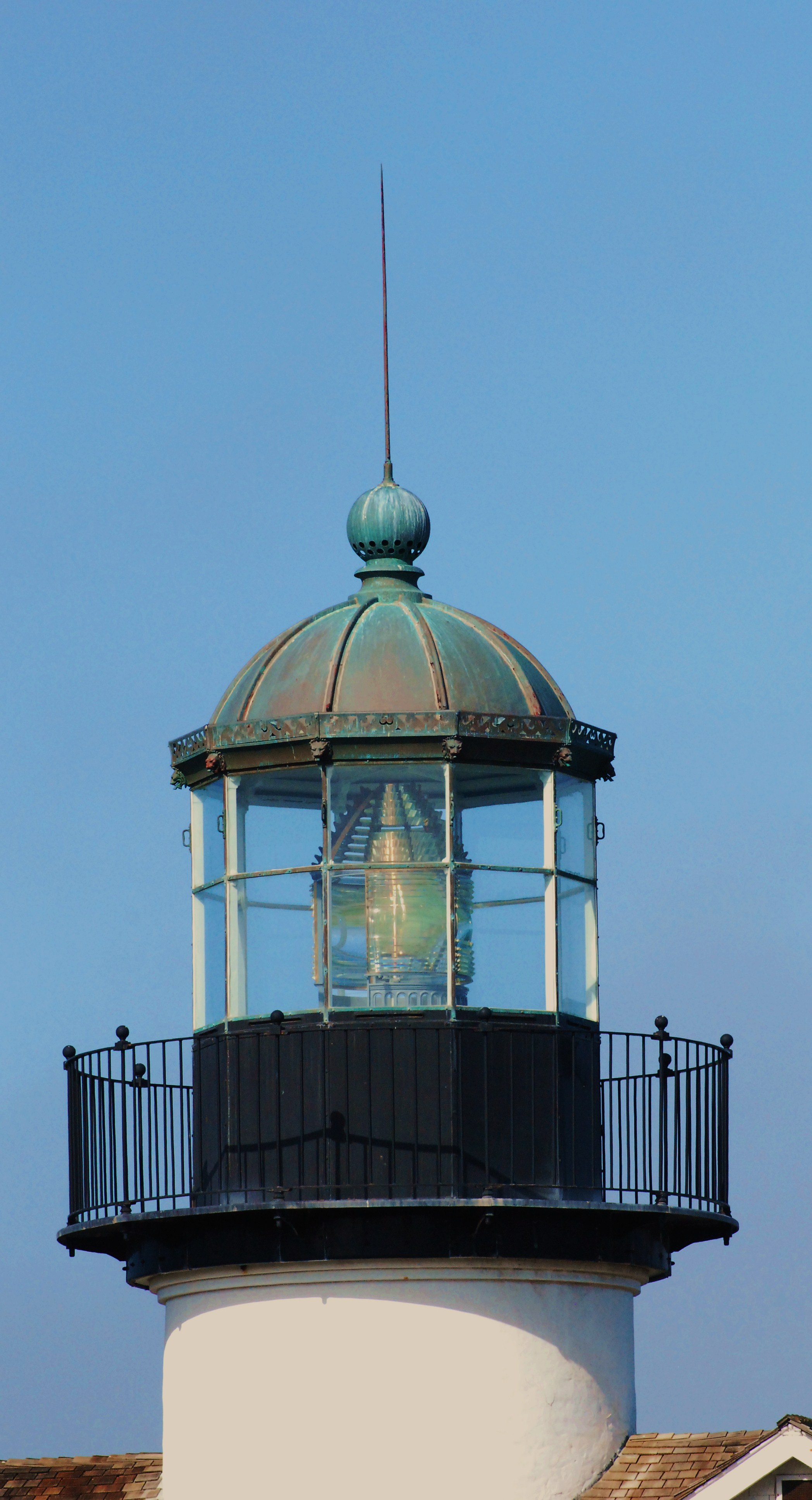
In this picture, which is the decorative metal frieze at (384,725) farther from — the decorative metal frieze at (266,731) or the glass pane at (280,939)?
the glass pane at (280,939)

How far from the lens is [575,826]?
22.1 meters

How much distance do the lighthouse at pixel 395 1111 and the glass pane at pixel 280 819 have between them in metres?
0.02

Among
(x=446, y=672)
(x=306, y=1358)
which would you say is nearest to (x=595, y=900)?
(x=446, y=672)

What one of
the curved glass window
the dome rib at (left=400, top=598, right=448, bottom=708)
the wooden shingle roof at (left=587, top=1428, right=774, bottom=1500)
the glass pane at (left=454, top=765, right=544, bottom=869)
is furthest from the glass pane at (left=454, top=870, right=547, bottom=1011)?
the wooden shingle roof at (left=587, top=1428, right=774, bottom=1500)

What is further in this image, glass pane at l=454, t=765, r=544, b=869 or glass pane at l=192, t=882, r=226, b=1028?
glass pane at l=192, t=882, r=226, b=1028

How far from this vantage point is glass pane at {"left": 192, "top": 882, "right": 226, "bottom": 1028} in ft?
71.5

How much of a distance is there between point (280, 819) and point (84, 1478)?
16.9ft

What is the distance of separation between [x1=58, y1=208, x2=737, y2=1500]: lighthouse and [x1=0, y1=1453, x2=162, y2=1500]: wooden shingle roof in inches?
40.7

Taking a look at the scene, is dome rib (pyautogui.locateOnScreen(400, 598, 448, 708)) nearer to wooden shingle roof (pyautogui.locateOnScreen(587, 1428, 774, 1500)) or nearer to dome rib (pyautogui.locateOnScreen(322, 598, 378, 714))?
dome rib (pyautogui.locateOnScreen(322, 598, 378, 714))

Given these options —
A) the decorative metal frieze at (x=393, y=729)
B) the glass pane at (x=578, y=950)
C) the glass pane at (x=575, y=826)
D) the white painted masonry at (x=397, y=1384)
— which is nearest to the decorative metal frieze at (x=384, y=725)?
the decorative metal frieze at (x=393, y=729)

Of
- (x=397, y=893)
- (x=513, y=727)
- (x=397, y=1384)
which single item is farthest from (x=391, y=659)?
(x=397, y=1384)

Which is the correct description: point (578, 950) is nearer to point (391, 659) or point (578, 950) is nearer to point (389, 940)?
point (389, 940)

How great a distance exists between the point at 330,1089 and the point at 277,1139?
51 cm

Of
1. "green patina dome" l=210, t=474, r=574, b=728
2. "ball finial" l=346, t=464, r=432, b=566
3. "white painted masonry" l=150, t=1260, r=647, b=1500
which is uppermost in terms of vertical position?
"ball finial" l=346, t=464, r=432, b=566
